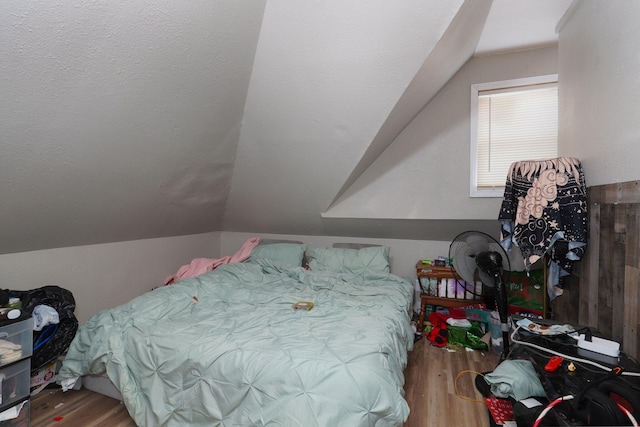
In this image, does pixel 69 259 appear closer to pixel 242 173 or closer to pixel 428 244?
pixel 242 173

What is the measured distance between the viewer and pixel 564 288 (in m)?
2.05

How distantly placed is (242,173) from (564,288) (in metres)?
2.83

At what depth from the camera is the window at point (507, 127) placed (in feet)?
8.70

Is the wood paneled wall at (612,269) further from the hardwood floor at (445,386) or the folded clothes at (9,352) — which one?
the folded clothes at (9,352)

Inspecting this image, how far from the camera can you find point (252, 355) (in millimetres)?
1445

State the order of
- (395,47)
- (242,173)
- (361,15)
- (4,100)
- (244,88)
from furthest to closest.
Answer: (242,173) < (244,88) < (395,47) < (361,15) < (4,100)

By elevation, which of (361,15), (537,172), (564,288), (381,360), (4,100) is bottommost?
(381,360)

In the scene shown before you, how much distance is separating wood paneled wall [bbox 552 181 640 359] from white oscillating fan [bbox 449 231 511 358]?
0.40 metres

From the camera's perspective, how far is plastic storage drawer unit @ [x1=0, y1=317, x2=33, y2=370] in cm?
159

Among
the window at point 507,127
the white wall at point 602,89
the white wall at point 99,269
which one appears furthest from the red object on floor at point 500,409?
the white wall at point 99,269

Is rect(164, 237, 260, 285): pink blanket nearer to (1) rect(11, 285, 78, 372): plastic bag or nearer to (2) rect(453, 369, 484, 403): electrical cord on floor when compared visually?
(1) rect(11, 285, 78, 372): plastic bag

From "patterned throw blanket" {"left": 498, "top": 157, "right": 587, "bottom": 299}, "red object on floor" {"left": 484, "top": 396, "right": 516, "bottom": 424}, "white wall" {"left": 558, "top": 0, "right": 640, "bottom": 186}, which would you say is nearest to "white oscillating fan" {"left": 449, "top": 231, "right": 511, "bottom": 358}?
"patterned throw blanket" {"left": 498, "top": 157, "right": 587, "bottom": 299}

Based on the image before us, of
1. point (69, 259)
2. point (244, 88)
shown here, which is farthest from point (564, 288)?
point (69, 259)

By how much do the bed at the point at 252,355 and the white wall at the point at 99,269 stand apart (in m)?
0.76
